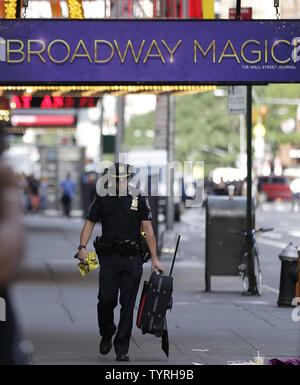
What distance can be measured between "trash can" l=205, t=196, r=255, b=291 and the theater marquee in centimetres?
575

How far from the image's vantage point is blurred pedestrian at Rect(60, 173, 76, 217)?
42125 mm

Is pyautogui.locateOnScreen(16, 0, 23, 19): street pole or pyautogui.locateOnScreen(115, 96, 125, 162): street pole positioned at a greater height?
pyautogui.locateOnScreen(16, 0, 23, 19): street pole

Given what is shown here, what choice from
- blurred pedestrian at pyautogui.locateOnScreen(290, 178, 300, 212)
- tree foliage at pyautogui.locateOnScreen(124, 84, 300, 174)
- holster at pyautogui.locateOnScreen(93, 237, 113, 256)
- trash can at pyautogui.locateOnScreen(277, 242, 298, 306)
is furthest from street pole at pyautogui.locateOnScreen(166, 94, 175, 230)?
tree foliage at pyautogui.locateOnScreen(124, 84, 300, 174)

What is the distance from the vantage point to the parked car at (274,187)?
76.2 m

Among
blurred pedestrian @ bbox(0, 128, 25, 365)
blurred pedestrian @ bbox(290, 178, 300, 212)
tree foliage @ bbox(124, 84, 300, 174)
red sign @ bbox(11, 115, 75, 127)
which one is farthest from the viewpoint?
tree foliage @ bbox(124, 84, 300, 174)

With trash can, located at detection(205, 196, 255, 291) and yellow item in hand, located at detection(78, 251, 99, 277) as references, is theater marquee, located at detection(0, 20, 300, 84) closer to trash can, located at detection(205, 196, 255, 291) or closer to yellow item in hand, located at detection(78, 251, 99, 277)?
yellow item in hand, located at detection(78, 251, 99, 277)

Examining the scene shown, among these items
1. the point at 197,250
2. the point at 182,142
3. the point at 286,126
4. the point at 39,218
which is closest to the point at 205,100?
the point at 182,142

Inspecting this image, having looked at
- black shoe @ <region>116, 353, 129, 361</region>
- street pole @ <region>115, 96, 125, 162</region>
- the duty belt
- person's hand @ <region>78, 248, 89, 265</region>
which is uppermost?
street pole @ <region>115, 96, 125, 162</region>

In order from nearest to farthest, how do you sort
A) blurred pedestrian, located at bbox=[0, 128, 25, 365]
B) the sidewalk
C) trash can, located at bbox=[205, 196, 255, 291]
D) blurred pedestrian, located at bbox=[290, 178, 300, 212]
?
blurred pedestrian, located at bbox=[0, 128, 25, 365] → the sidewalk → trash can, located at bbox=[205, 196, 255, 291] → blurred pedestrian, located at bbox=[290, 178, 300, 212]

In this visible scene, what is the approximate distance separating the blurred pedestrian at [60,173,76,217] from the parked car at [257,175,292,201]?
1347 inches

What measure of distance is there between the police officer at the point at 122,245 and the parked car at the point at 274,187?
6656 centimetres

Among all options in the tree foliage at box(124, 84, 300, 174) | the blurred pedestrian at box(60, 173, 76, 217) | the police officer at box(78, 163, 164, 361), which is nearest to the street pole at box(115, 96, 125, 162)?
the blurred pedestrian at box(60, 173, 76, 217)

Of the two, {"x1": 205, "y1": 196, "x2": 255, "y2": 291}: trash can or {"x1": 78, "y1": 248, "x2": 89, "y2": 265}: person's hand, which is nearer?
{"x1": 78, "y1": 248, "x2": 89, "y2": 265}: person's hand

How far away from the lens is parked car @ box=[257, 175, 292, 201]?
76.2 meters
